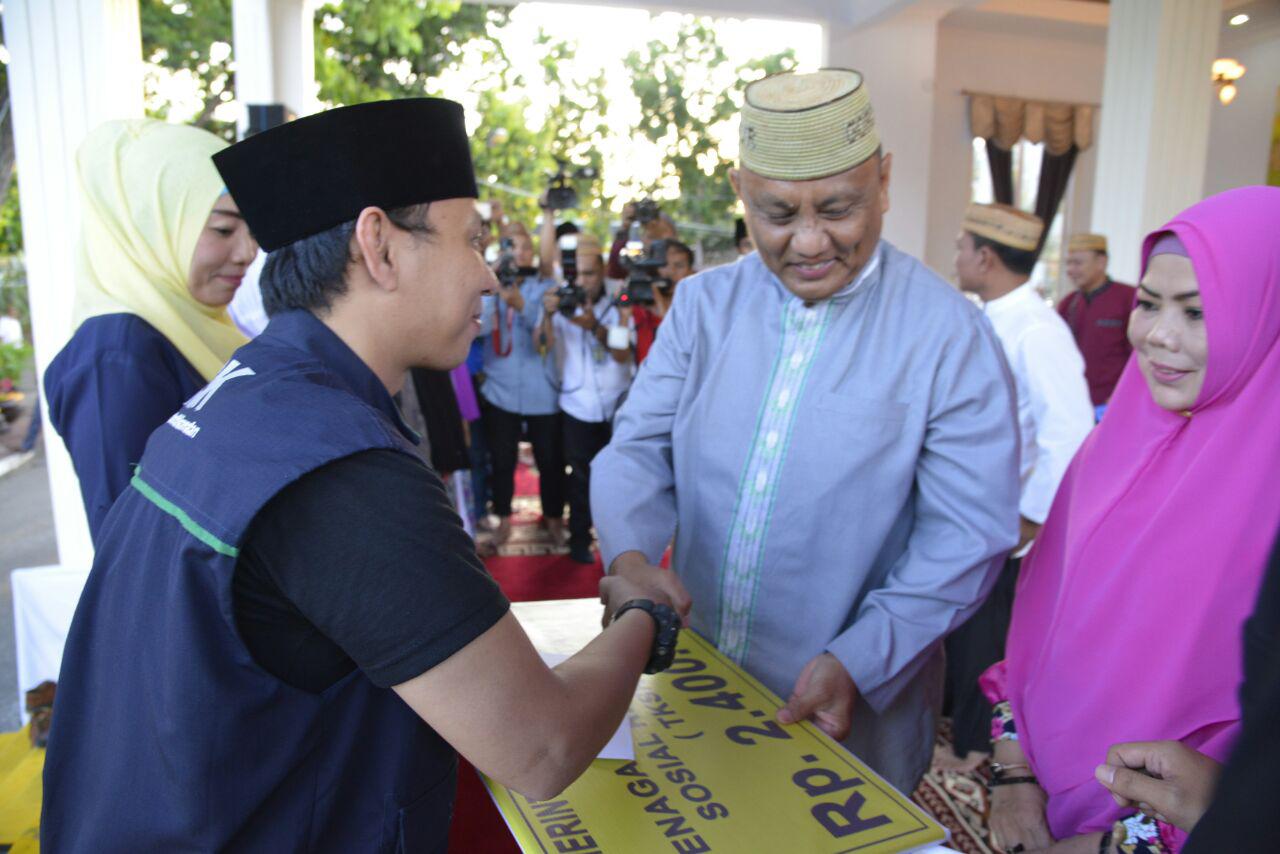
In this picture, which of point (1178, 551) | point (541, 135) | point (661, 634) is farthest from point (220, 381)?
point (541, 135)

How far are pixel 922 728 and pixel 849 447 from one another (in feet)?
1.79

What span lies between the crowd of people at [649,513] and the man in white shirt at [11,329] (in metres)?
8.53

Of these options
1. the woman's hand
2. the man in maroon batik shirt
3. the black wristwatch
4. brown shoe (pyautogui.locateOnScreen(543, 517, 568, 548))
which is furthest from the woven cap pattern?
the black wristwatch

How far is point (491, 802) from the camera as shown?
150 cm

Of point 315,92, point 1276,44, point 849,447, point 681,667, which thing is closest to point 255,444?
point 681,667

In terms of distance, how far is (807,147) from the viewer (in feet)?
4.22

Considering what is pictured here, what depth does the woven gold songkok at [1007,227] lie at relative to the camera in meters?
3.05

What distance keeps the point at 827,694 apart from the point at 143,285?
1375 millimetres

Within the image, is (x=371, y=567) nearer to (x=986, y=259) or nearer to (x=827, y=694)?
(x=827, y=694)

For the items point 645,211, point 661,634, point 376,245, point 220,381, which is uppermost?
point 376,245

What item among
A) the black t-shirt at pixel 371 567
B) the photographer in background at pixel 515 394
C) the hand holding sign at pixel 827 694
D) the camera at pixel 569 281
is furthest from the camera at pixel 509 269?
the black t-shirt at pixel 371 567

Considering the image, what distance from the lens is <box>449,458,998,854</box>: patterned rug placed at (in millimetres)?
1417

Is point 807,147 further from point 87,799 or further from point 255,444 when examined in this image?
point 87,799

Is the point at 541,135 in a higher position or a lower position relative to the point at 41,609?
higher
